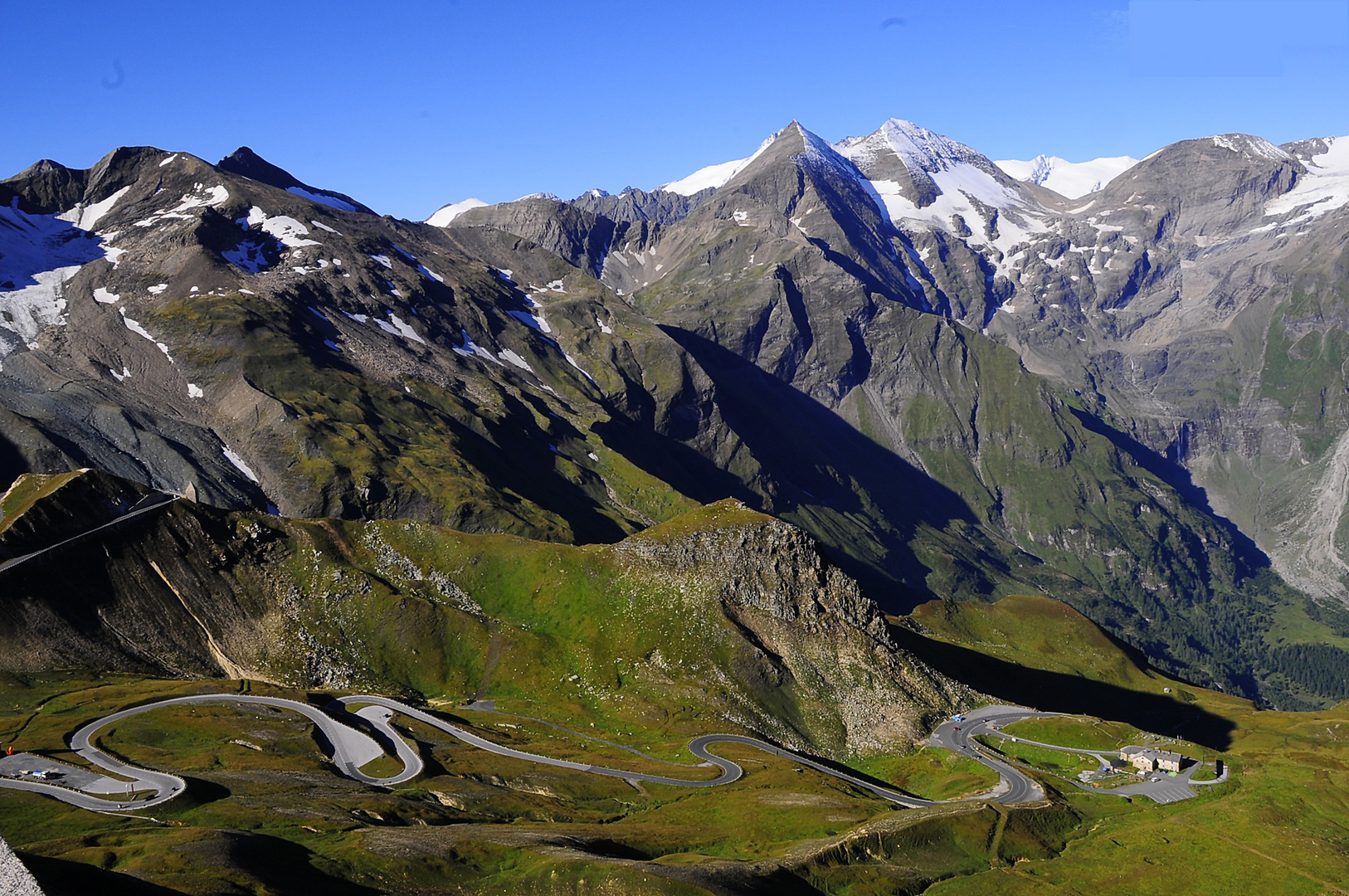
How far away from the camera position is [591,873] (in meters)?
83.4

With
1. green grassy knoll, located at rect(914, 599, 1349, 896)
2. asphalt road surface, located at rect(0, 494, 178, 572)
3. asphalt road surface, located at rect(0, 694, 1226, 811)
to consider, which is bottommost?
green grassy knoll, located at rect(914, 599, 1349, 896)

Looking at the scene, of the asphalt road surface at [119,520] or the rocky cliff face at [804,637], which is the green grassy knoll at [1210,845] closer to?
the rocky cliff face at [804,637]

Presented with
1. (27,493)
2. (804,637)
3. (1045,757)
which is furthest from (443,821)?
(27,493)

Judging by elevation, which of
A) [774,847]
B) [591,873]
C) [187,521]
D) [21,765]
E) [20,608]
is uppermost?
[187,521]

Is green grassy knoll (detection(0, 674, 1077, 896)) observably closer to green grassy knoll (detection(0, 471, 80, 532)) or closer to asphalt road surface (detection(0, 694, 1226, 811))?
asphalt road surface (detection(0, 694, 1226, 811))

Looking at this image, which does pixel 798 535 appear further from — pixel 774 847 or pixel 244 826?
pixel 244 826

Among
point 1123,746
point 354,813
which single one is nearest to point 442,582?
point 354,813

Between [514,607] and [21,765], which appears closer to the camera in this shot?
[21,765]

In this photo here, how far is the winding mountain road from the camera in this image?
309 ft

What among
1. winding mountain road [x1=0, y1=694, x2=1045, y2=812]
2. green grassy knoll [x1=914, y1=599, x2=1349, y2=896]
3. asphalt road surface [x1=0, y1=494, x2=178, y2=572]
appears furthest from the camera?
asphalt road surface [x1=0, y1=494, x2=178, y2=572]

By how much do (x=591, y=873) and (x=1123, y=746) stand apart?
11577cm

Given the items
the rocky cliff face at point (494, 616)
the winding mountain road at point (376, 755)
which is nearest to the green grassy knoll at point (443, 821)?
the winding mountain road at point (376, 755)

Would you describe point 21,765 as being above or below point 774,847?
above

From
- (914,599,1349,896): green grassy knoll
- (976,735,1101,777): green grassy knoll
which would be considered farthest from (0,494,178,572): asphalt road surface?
(976,735,1101,777): green grassy knoll
